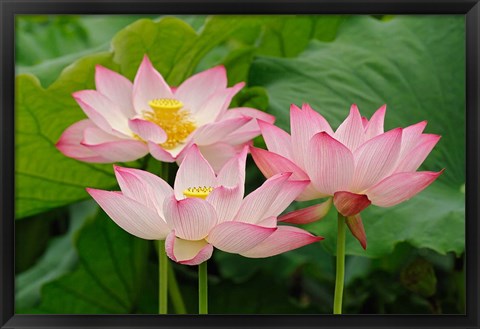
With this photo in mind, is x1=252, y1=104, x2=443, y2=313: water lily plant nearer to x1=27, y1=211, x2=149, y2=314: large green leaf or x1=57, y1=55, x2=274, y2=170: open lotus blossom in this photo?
x1=57, y1=55, x2=274, y2=170: open lotus blossom

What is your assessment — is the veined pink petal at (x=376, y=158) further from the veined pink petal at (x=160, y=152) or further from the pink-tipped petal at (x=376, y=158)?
the veined pink petal at (x=160, y=152)

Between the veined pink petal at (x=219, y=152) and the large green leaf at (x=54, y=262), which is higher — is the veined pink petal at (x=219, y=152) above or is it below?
above

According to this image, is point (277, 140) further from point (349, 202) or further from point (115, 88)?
point (115, 88)

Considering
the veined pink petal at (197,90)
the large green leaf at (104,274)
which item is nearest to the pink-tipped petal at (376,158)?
the veined pink petal at (197,90)

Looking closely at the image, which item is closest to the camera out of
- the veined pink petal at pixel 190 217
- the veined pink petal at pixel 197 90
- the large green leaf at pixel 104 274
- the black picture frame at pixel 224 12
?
the veined pink petal at pixel 190 217

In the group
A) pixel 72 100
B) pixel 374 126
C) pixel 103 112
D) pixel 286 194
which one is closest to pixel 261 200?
pixel 286 194
